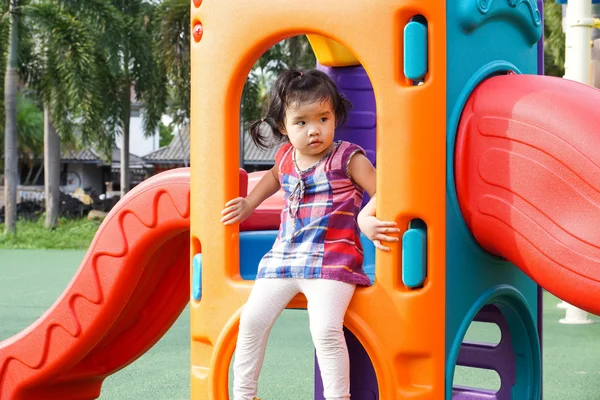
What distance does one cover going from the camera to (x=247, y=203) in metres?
2.54

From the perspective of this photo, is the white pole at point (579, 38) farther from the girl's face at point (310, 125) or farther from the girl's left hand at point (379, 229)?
the girl's left hand at point (379, 229)

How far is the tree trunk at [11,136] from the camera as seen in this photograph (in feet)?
51.3

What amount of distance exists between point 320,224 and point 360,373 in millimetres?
627

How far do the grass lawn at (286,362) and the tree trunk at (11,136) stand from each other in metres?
8.71

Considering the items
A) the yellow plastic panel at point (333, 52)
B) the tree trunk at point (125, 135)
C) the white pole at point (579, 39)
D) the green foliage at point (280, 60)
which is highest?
the green foliage at point (280, 60)

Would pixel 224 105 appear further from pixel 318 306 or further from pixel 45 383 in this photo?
pixel 45 383

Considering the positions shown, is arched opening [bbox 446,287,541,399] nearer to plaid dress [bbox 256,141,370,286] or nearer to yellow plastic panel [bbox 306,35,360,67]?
plaid dress [bbox 256,141,370,286]

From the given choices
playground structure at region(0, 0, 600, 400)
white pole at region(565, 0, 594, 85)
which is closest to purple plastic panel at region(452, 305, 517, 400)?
playground structure at region(0, 0, 600, 400)

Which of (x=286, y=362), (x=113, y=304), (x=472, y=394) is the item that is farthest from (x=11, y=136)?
(x=472, y=394)

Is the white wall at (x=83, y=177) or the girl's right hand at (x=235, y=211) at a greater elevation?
the white wall at (x=83, y=177)

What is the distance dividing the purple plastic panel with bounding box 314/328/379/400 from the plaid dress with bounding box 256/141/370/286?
0.47 m

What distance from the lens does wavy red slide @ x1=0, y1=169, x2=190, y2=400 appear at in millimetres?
3137

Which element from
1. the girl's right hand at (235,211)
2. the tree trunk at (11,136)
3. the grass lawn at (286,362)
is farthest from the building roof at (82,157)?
the girl's right hand at (235,211)

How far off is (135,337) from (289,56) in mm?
16503
